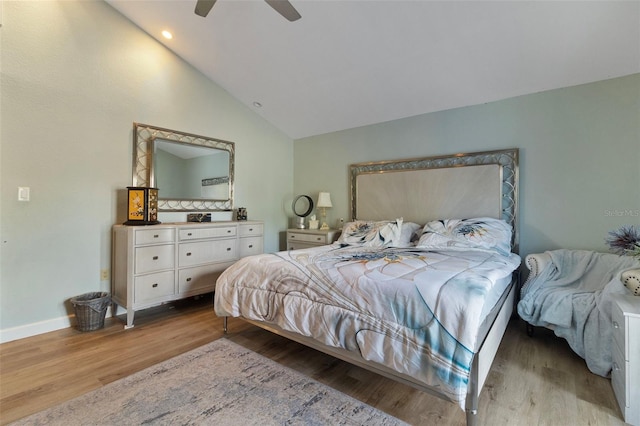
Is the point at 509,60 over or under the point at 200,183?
over

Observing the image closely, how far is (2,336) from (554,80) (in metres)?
5.33

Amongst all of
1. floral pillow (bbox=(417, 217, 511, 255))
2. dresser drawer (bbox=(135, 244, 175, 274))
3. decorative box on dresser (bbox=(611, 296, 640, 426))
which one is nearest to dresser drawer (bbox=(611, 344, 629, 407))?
decorative box on dresser (bbox=(611, 296, 640, 426))

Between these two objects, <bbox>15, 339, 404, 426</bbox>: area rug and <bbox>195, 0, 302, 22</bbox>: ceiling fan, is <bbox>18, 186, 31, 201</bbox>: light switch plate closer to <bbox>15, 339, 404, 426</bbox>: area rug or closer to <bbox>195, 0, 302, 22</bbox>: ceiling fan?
<bbox>15, 339, 404, 426</bbox>: area rug

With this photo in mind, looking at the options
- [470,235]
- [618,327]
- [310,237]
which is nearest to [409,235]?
[470,235]

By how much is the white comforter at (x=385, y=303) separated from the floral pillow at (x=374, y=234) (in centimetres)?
82

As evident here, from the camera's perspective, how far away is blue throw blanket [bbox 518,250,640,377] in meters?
1.85

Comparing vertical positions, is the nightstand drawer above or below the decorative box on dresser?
above

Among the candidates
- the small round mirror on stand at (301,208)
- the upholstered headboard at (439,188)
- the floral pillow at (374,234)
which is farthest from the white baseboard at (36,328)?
the upholstered headboard at (439,188)

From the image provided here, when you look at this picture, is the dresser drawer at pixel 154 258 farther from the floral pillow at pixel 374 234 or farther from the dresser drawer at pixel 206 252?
the floral pillow at pixel 374 234

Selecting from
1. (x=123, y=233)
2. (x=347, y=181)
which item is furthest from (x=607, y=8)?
(x=123, y=233)

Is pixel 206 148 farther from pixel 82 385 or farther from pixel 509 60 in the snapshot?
pixel 509 60

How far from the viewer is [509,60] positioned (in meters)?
2.56

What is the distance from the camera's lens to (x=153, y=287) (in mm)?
2705

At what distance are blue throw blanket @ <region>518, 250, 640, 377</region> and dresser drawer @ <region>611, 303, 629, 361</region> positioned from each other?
6.6 inches
